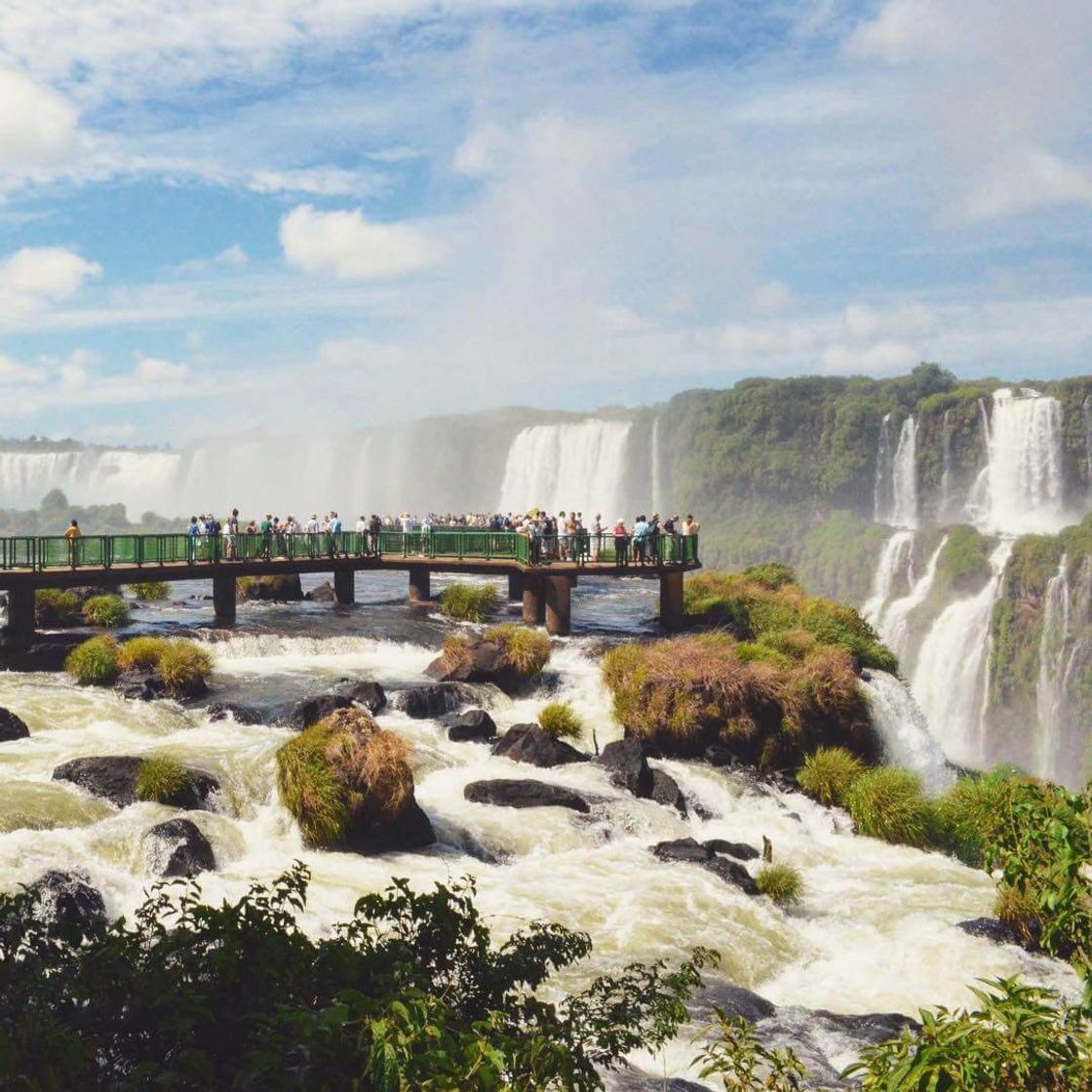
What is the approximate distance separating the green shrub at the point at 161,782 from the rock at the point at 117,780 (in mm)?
57

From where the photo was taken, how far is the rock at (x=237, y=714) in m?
22.0

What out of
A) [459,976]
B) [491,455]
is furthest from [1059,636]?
[491,455]

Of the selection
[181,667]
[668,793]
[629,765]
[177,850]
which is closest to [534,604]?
[181,667]

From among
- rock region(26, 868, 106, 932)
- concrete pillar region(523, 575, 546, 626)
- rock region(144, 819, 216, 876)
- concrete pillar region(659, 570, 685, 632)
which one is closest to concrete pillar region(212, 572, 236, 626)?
concrete pillar region(523, 575, 546, 626)

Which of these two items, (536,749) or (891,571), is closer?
(536,749)

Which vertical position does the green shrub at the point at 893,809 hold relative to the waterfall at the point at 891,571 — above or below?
below

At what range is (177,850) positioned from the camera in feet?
Result: 49.0

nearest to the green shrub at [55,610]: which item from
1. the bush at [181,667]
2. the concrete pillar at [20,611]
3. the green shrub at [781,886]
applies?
the concrete pillar at [20,611]

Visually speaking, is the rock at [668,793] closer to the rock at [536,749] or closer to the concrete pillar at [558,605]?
the rock at [536,749]

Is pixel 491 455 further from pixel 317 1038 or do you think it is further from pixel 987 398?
pixel 317 1038

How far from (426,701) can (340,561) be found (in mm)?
14627

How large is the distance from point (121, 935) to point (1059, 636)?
172ft

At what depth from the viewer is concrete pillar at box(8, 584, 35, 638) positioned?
94.4ft

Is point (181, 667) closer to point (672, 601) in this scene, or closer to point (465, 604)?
point (465, 604)
